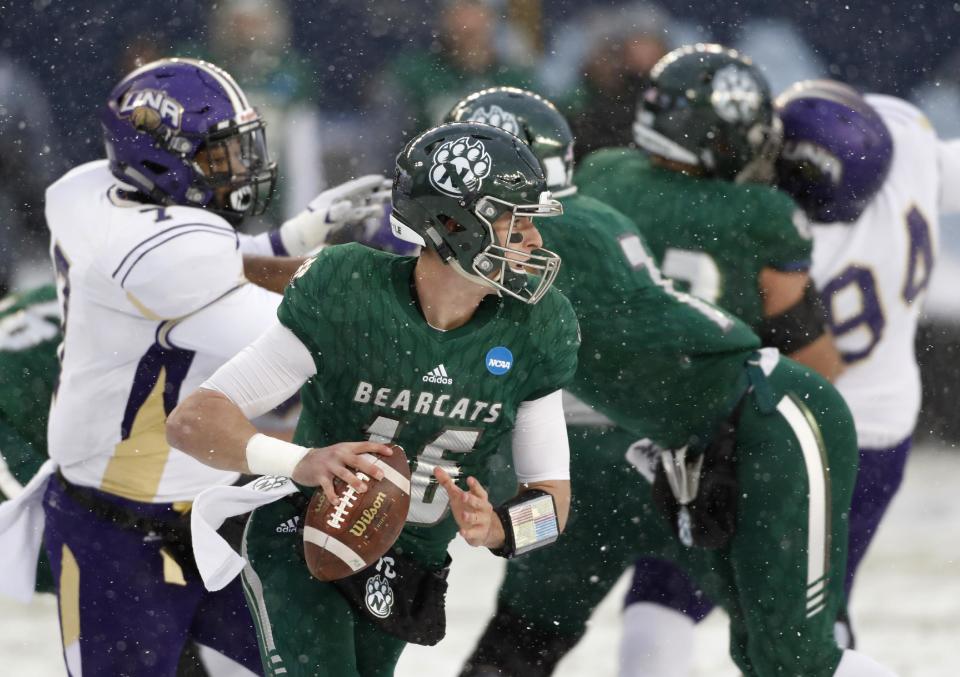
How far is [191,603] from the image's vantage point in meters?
3.43

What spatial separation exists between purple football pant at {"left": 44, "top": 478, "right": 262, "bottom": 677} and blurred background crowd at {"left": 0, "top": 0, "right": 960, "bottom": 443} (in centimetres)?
438

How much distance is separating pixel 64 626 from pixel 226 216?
100 centimetres

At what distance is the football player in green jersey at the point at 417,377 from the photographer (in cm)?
275

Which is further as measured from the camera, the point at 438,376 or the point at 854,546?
the point at 854,546

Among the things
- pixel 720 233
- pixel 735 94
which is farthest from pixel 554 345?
pixel 735 94

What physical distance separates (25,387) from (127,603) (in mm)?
973

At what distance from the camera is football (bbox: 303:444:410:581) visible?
2596mm

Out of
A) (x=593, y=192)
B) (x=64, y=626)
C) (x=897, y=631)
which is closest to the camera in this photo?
(x=64, y=626)

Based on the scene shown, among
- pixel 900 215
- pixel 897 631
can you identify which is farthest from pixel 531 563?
pixel 897 631

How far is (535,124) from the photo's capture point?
374cm

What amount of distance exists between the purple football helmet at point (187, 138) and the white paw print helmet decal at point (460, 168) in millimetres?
884

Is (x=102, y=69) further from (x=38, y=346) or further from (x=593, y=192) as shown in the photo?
(x=593, y=192)

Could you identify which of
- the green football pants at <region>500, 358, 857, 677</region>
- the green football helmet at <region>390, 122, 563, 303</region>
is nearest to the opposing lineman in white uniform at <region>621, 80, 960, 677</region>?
the green football pants at <region>500, 358, 857, 677</region>

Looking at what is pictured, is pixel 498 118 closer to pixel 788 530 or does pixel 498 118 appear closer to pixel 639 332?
pixel 639 332
